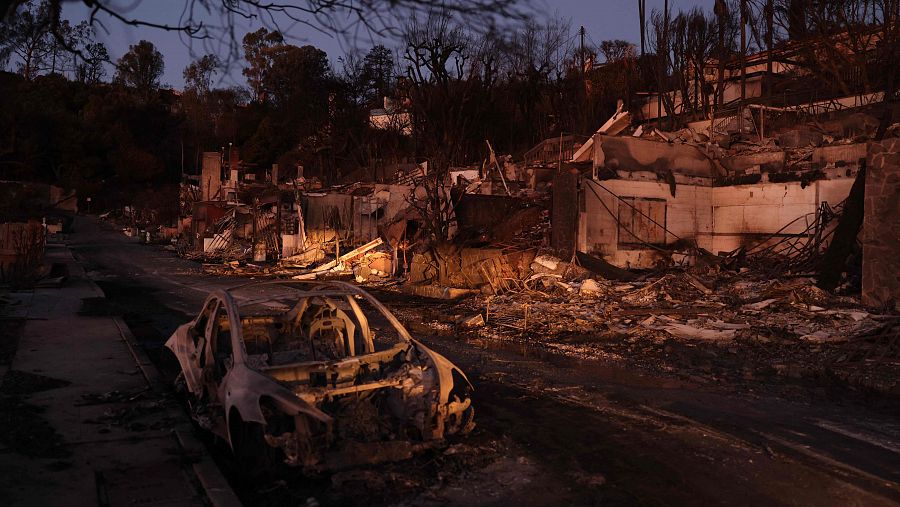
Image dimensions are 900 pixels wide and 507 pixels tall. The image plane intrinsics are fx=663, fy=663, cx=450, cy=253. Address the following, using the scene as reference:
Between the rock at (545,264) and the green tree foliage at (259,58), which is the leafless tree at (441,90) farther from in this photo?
the green tree foliage at (259,58)

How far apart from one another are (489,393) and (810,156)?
48.8ft

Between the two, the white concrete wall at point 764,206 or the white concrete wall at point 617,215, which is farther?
the white concrete wall at point 617,215

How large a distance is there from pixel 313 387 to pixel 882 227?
37.2 feet

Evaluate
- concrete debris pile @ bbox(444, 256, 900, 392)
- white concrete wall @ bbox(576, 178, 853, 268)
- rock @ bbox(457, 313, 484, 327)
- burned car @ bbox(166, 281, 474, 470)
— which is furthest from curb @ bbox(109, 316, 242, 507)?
white concrete wall @ bbox(576, 178, 853, 268)

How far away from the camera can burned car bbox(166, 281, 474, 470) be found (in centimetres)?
483

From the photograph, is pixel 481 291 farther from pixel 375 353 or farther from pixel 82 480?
pixel 82 480

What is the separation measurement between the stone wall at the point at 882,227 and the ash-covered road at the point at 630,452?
16.8ft

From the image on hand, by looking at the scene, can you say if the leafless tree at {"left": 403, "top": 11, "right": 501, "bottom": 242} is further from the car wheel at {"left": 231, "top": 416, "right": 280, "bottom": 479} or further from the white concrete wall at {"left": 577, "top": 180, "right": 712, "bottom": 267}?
the car wheel at {"left": 231, "top": 416, "right": 280, "bottom": 479}

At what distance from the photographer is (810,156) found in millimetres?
18297

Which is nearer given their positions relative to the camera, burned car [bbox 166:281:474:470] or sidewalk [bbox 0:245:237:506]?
sidewalk [bbox 0:245:237:506]

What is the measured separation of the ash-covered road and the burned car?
24 cm

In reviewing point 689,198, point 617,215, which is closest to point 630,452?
point 617,215

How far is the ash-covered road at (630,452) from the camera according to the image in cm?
472

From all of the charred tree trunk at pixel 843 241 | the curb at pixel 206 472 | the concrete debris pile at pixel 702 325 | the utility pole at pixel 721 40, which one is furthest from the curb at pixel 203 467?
the utility pole at pixel 721 40
